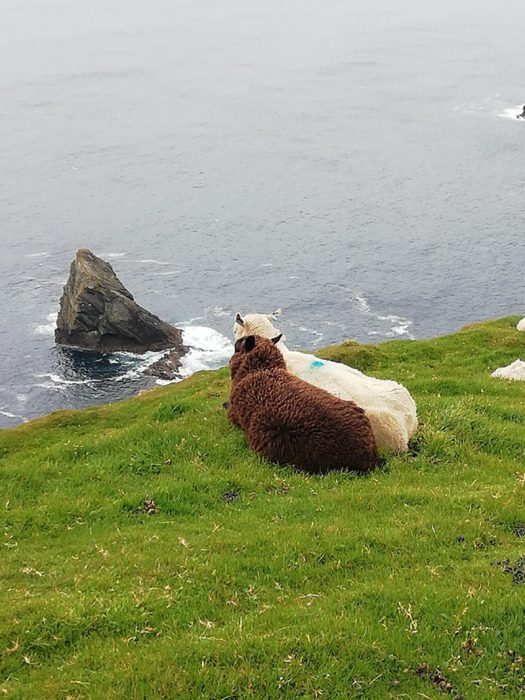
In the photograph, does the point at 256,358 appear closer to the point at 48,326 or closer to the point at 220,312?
the point at 220,312

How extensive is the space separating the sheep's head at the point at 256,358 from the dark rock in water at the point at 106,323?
61936mm

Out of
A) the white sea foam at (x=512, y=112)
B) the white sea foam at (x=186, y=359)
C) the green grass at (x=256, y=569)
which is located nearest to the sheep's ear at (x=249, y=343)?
the green grass at (x=256, y=569)

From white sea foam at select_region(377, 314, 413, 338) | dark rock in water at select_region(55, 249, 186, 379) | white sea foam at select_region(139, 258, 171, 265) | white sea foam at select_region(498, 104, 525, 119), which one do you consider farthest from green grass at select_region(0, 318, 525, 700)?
white sea foam at select_region(498, 104, 525, 119)

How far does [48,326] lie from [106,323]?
8.52m

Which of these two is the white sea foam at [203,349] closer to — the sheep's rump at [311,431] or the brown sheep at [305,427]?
the brown sheep at [305,427]

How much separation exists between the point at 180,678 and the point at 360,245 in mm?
97241

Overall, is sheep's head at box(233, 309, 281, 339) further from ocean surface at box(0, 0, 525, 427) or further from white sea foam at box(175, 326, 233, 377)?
white sea foam at box(175, 326, 233, 377)

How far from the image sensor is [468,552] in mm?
11008

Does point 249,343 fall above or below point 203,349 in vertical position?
above

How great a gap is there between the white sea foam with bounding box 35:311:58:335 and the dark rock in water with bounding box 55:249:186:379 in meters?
2.33

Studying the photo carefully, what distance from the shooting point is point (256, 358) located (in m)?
18.1

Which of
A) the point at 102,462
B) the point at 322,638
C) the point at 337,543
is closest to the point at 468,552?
the point at 337,543

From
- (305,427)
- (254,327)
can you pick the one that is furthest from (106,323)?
(305,427)

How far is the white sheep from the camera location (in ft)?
53.2
